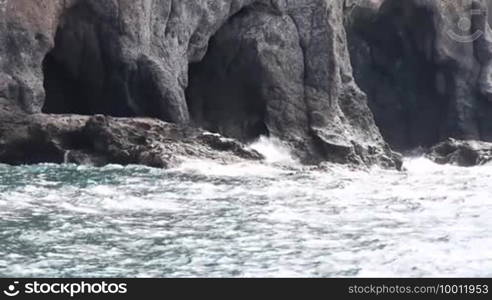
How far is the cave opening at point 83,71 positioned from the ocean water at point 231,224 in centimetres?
751

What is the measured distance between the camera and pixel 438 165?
1729 inches

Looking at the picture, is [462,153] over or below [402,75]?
below

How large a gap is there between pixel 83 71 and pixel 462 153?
21.0 m

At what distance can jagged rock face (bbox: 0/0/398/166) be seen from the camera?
105ft

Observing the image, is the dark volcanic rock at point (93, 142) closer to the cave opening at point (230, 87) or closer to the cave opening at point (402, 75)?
the cave opening at point (230, 87)

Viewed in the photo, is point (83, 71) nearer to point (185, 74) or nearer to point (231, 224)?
point (185, 74)

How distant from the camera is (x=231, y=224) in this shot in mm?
18688

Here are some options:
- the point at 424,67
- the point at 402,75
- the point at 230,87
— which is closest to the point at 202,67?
the point at 230,87

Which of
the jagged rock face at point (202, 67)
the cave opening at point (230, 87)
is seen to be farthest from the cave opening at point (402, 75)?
the cave opening at point (230, 87)

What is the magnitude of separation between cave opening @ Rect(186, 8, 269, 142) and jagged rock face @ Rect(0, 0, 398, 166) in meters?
0.06

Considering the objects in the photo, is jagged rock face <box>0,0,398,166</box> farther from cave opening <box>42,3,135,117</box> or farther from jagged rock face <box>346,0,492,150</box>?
jagged rock face <box>346,0,492,150</box>

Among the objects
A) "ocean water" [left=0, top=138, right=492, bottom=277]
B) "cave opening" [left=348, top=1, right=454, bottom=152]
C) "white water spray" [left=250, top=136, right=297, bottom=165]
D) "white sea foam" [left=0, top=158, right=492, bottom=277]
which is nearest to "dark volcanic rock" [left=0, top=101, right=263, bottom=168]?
"ocean water" [left=0, top=138, right=492, bottom=277]

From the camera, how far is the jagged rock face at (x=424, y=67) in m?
54.8

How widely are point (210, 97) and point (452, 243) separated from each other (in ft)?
85.7
